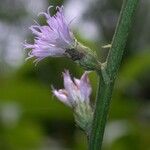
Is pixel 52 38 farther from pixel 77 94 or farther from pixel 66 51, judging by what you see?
pixel 77 94

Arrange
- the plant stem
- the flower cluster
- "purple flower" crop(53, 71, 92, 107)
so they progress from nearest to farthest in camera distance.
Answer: the plant stem → the flower cluster → "purple flower" crop(53, 71, 92, 107)

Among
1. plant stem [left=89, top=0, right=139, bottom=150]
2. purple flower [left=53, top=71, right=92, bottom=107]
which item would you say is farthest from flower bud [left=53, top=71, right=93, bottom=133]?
plant stem [left=89, top=0, right=139, bottom=150]

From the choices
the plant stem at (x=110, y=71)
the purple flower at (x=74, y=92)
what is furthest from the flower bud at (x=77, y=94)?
the plant stem at (x=110, y=71)

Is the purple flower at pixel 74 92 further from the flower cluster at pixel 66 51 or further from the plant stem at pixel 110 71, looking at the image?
the plant stem at pixel 110 71

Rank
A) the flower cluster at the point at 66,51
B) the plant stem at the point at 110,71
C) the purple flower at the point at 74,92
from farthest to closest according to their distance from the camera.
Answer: the purple flower at the point at 74,92
the flower cluster at the point at 66,51
the plant stem at the point at 110,71

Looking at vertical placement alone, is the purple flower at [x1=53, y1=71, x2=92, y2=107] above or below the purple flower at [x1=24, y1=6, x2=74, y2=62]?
below

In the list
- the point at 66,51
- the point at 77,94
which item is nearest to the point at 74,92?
the point at 77,94

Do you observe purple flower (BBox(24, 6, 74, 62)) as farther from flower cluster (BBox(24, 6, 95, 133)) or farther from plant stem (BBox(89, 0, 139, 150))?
plant stem (BBox(89, 0, 139, 150))
